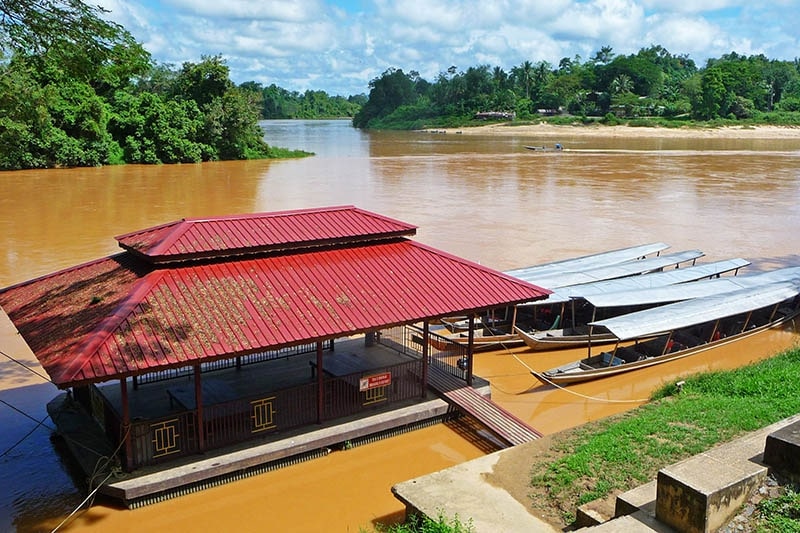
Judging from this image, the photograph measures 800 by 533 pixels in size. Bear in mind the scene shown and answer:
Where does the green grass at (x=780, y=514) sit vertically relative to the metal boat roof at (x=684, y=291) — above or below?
above

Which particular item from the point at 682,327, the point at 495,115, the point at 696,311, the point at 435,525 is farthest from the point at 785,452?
the point at 495,115

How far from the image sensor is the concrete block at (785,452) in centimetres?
662

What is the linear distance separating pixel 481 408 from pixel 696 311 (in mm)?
6914

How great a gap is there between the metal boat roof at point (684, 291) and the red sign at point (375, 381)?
6403 mm

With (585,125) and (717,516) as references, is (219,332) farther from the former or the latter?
(585,125)

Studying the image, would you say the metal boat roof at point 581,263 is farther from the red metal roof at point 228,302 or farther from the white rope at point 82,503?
the white rope at point 82,503

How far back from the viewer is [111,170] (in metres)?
47.9

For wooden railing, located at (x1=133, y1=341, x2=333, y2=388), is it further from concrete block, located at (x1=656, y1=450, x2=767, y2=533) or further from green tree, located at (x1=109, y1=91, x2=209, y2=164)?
green tree, located at (x1=109, y1=91, x2=209, y2=164)

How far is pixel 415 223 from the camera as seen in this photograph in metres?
30.9

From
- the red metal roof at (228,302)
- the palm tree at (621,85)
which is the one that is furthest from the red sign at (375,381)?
the palm tree at (621,85)

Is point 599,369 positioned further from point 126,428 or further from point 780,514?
point 126,428

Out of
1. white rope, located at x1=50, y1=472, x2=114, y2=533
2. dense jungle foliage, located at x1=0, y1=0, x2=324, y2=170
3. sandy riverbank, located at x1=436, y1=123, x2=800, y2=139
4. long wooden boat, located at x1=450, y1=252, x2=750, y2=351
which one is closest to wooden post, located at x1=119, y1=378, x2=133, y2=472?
white rope, located at x1=50, y1=472, x2=114, y2=533

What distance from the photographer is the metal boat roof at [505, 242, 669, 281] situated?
18.4 m

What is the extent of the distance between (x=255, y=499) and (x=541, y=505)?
3.87 meters
